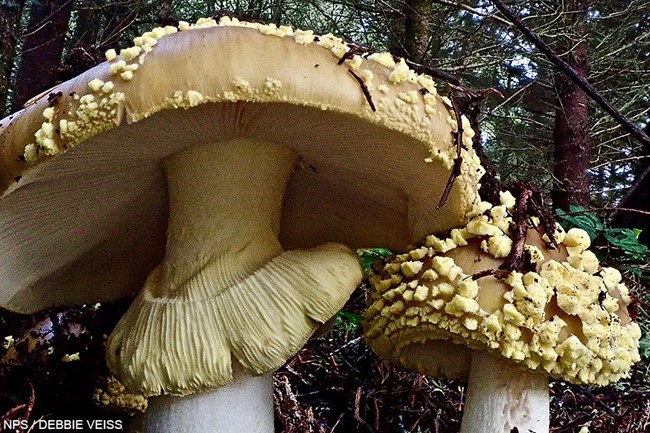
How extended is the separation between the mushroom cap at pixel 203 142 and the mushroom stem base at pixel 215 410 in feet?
1.97

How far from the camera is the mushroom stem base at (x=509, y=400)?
164 cm

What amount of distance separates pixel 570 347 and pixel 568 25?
6.03m

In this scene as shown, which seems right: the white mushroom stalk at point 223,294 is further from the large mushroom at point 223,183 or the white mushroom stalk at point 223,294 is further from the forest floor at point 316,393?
the forest floor at point 316,393

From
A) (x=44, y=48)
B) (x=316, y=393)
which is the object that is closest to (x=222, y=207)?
(x=316, y=393)

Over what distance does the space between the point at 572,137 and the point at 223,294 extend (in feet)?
21.9

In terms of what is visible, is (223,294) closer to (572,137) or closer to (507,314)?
(507,314)

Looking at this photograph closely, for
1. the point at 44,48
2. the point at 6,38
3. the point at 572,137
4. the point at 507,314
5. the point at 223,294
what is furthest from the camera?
the point at 572,137

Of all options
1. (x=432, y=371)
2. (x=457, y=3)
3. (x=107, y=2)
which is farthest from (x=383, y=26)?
(x=432, y=371)

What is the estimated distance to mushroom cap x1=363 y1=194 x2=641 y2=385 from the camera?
4.87 ft

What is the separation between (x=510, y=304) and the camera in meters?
1.49

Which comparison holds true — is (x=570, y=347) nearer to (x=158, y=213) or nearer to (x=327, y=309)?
(x=327, y=309)

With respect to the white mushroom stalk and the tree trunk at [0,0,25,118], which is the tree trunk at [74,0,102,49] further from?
the white mushroom stalk

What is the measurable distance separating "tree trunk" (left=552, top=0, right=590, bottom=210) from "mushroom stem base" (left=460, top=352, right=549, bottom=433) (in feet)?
18.5

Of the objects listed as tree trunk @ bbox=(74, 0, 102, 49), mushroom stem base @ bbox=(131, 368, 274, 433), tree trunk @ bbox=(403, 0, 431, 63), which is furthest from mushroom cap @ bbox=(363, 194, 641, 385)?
tree trunk @ bbox=(74, 0, 102, 49)
